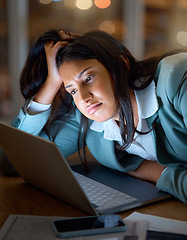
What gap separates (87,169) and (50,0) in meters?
2.72

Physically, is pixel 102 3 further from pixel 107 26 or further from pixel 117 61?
pixel 117 61

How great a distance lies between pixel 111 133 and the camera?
3.94ft

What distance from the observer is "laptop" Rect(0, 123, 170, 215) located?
0.77 meters

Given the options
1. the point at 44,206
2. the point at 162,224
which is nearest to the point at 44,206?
the point at 44,206

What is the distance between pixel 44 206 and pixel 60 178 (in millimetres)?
119

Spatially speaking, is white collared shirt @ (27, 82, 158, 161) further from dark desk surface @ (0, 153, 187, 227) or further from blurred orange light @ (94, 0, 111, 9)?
blurred orange light @ (94, 0, 111, 9)

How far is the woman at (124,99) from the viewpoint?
106 cm

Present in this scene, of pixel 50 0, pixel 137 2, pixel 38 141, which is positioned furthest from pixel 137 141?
pixel 137 2

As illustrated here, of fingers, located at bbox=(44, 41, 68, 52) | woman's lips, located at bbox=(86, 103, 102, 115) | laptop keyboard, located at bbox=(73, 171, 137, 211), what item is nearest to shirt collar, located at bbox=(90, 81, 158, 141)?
woman's lips, located at bbox=(86, 103, 102, 115)

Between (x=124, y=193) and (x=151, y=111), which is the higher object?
(x=151, y=111)

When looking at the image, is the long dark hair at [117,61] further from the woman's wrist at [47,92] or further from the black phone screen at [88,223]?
the black phone screen at [88,223]

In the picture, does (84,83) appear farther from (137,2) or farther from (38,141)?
(137,2)

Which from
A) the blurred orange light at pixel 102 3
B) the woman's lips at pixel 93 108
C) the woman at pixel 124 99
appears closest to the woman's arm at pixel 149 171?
the woman at pixel 124 99

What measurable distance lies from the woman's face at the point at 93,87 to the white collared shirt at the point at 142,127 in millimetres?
86
